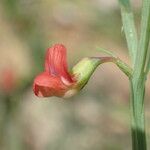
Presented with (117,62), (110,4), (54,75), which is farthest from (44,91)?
(110,4)

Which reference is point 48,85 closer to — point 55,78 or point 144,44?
point 55,78

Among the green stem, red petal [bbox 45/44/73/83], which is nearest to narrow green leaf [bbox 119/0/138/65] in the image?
the green stem

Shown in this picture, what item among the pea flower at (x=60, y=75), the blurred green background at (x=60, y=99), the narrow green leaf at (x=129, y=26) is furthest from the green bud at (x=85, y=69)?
the blurred green background at (x=60, y=99)

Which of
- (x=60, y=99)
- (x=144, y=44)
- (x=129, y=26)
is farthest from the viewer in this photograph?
(x=60, y=99)

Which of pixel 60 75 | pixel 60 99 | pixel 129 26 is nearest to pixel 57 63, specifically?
pixel 60 75

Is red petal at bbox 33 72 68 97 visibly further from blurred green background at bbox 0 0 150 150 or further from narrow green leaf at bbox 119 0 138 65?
blurred green background at bbox 0 0 150 150

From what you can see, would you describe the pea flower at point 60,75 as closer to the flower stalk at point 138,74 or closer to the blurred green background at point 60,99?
the flower stalk at point 138,74
